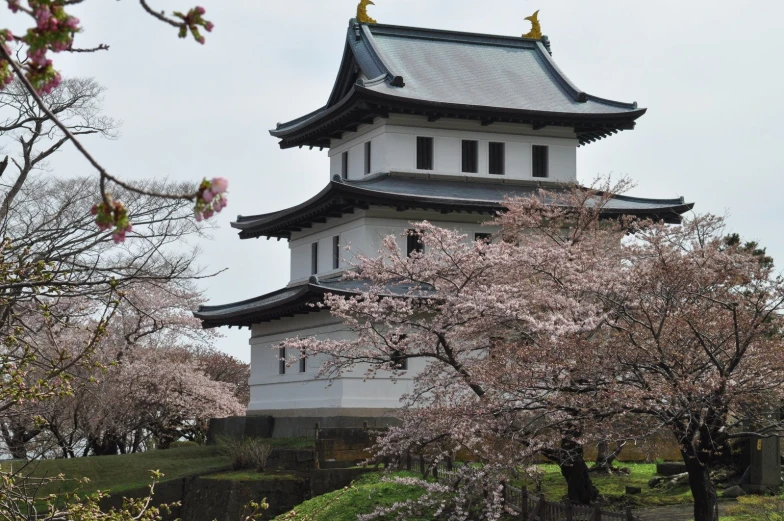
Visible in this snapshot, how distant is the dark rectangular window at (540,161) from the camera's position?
3791 centimetres

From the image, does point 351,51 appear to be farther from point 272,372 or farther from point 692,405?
point 692,405

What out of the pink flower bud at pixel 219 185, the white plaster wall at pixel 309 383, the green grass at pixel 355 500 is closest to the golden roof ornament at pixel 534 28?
the white plaster wall at pixel 309 383

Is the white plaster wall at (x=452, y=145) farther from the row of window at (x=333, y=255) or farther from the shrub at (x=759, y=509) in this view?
the shrub at (x=759, y=509)

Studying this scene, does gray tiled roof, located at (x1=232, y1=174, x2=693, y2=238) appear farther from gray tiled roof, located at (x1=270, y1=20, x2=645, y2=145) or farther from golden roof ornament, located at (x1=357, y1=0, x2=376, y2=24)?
golden roof ornament, located at (x1=357, y1=0, x2=376, y2=24)

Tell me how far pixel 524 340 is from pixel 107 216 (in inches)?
703

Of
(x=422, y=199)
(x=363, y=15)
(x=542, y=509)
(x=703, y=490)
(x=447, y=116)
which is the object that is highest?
(x=363, y=15)

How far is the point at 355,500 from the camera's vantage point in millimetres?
24141

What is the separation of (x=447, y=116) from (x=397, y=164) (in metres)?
2.44

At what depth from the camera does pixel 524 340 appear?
2198cm

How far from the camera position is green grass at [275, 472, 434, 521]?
23.4 m

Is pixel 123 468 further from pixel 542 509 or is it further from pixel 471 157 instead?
pixel 542 509

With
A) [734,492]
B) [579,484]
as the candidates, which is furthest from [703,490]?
[734,492]

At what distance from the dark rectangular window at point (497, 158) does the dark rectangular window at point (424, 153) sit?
7.28ft

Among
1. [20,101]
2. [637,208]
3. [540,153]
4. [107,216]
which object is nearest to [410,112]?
[540,153]
